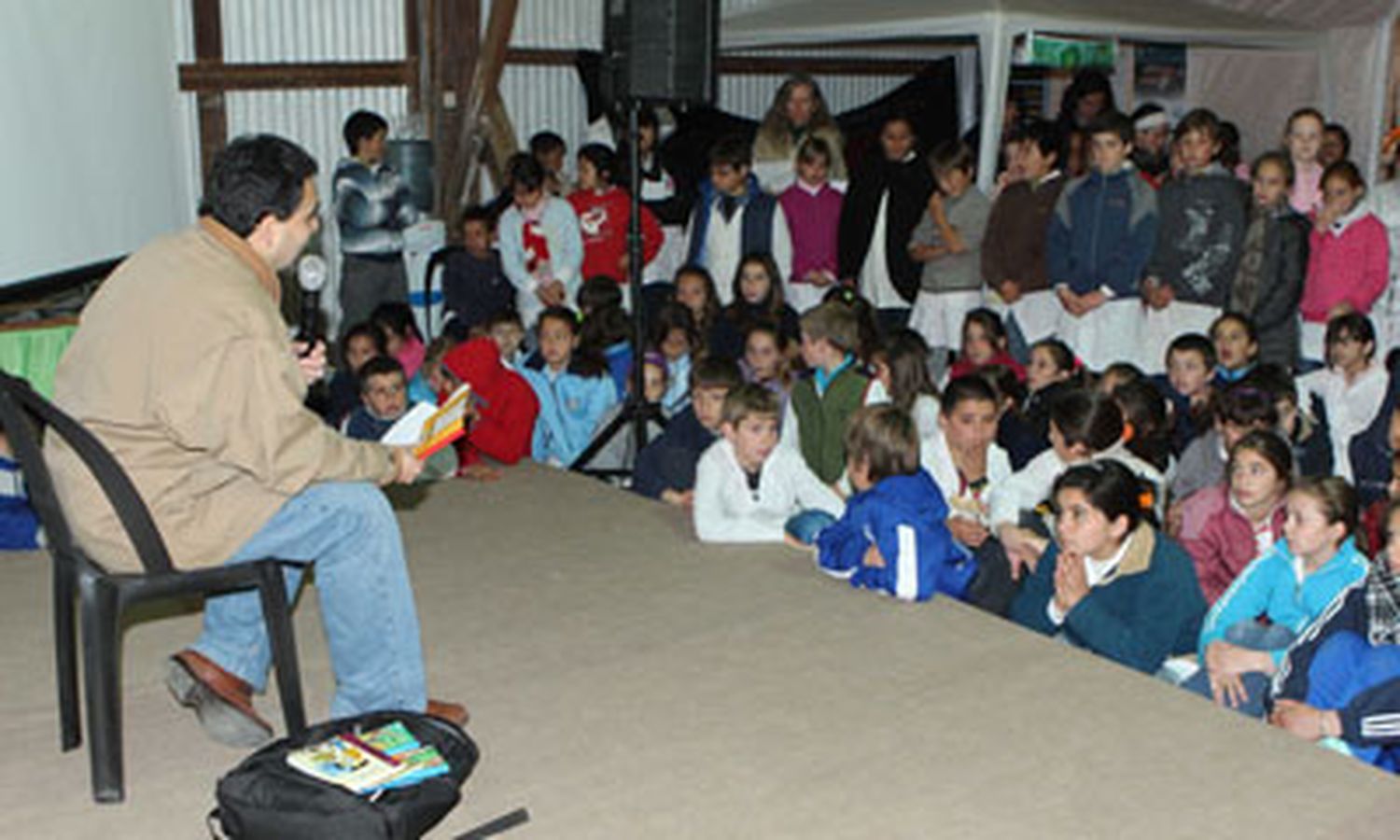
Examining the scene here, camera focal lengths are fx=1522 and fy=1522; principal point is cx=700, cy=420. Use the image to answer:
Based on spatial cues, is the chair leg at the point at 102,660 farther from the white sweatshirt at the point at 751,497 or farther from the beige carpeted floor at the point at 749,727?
the white sweatshirt at the point at 751,497

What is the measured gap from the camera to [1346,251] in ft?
17.8

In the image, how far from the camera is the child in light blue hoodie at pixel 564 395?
205 inches

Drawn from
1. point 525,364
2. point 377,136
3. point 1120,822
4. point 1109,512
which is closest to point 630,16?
point 525,364

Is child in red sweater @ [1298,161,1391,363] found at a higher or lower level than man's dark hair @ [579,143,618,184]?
lower

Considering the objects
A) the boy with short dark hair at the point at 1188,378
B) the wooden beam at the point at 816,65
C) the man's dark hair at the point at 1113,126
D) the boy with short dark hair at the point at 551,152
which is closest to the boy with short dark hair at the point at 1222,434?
the boy with short dark hair at the point at 1188,378

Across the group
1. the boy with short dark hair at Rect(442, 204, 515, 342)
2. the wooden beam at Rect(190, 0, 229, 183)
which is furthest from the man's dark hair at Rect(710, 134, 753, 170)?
the wooden beam at Rect(190, 0, 229, 183)

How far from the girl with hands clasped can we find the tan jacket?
151 centimetres

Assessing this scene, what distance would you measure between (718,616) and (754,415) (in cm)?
68

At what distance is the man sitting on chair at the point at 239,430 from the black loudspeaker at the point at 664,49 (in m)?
2.81

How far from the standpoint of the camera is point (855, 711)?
2.86 metres

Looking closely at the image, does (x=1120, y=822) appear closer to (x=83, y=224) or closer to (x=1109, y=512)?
(x=1109, y=512)

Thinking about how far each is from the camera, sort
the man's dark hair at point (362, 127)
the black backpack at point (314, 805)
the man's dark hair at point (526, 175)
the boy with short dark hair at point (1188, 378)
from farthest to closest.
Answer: the man's dark hair at point (526, 175) → the man's dark hair at point (362, 127) → the boy with short dark hair at point (1188, 378) → the black backpack at point (314, 805)

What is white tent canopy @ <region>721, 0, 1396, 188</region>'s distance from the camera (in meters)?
6.26

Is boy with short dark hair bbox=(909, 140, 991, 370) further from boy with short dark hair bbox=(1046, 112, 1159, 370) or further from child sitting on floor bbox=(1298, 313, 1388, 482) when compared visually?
child sitting on floor bbox=(1298, 313, 1388, 482)
